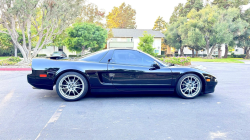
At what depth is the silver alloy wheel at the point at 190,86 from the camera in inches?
193

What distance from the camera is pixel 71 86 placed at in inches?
182

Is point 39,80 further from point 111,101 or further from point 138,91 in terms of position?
point 138,91

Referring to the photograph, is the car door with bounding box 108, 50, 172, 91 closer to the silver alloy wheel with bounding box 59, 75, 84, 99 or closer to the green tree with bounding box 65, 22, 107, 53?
the silver alloy wheel with bounding box 59, 75, 84, 99

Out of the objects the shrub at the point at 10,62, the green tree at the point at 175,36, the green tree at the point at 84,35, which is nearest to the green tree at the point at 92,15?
the green tree at the point at 84,35

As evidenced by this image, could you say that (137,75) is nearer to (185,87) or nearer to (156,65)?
(156,65)

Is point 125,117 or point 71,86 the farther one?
point 71,86

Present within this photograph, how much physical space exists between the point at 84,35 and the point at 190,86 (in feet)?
82.8

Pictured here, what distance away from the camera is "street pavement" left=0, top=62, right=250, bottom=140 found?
9.34 feet

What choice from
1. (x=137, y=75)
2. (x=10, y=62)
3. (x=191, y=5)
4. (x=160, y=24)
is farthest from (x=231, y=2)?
(x=137, y=75)

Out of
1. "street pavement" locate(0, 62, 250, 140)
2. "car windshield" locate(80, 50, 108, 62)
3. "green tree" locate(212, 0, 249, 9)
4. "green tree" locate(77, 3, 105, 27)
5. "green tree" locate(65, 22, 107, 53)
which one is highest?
"green tree" locate(212, 0, 249, 9)

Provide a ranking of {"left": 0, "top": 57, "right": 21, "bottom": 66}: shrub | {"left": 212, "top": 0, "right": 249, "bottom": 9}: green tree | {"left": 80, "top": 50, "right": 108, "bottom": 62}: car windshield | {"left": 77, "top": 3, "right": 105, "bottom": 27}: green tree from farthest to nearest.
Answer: {"left": 212, "top": 0, "right": 249, "bottom": 9}: green tree → {"left": 77, "top": 3, "right": 105, "bottom": 27}: green tree → {"left": 0, "top": 57, "right": 21, "bottom": 66}: shrub → {"left": 80, "top": 50, "right": 108, "bottom": 62}: car windshield

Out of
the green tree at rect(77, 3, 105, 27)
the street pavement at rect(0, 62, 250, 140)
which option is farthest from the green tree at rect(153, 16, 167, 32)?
the street pavement at rect(0, 62, 250, 140)

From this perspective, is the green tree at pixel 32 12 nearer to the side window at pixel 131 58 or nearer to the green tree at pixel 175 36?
→ the side window at pixel 131 58

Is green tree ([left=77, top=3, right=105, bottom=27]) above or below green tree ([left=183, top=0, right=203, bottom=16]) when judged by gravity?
below
